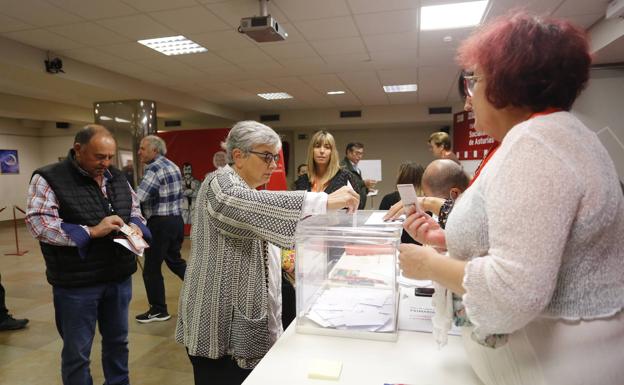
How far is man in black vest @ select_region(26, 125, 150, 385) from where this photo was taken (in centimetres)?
183

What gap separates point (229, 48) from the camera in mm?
4695

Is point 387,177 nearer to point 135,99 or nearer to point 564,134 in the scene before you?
point 135,99

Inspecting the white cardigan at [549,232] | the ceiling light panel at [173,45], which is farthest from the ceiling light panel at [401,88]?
the white cardigan at [549,232]

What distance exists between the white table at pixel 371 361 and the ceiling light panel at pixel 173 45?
161 inches

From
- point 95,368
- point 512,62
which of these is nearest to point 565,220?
point 512,62

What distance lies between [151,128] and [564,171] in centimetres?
723

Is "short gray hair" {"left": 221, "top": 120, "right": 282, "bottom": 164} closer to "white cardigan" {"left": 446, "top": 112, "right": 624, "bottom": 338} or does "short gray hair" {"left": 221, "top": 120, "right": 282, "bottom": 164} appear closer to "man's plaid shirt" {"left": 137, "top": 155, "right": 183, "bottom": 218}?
"white cardigan" {"left": 446, "top": 112, "right": 624, "bottom": 338}

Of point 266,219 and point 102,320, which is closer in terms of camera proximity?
point 266,219

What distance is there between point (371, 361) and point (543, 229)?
615 mm

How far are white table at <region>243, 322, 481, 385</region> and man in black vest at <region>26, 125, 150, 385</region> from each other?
1274 mm

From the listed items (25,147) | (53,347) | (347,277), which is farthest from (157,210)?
(25,147)

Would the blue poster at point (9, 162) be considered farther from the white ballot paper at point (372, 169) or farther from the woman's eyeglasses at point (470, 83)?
the woman's eyeglasses at point (470, 83)

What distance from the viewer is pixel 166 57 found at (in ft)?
16.5

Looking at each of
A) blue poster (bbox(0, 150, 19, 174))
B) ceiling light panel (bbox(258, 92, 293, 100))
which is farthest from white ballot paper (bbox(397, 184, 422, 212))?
blue poster (bbox(0, 150, 19, 174))
